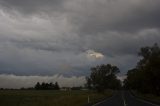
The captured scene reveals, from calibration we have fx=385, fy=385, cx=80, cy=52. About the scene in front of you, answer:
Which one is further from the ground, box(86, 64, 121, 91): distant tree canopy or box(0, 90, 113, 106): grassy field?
box(86, 64, 121, 91): distant tree canopy

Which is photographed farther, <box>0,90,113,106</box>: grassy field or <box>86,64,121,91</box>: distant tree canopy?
<box>86,64,121,91</box>: distant tree canopy

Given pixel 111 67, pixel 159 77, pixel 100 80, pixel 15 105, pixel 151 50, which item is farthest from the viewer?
pixel 111 67

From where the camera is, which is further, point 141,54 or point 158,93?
point 141,54

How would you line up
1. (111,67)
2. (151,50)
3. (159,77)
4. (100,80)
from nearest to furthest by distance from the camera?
(159,77), (151,50), (100,80), (111,67)

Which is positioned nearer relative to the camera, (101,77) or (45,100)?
(45,100)

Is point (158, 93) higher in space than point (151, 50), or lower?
lower

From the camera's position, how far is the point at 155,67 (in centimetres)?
7750

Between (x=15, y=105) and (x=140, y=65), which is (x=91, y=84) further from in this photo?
(x=15, y=105)

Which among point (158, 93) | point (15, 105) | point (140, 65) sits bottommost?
point (15, 105)

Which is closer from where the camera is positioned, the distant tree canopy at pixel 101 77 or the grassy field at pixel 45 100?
the grassy field at pixel 45 100

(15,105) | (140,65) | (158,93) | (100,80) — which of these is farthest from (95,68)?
(15,105)

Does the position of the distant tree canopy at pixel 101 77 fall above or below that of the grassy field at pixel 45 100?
above

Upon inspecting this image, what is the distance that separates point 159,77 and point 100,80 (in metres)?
52.0

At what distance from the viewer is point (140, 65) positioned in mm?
93312
